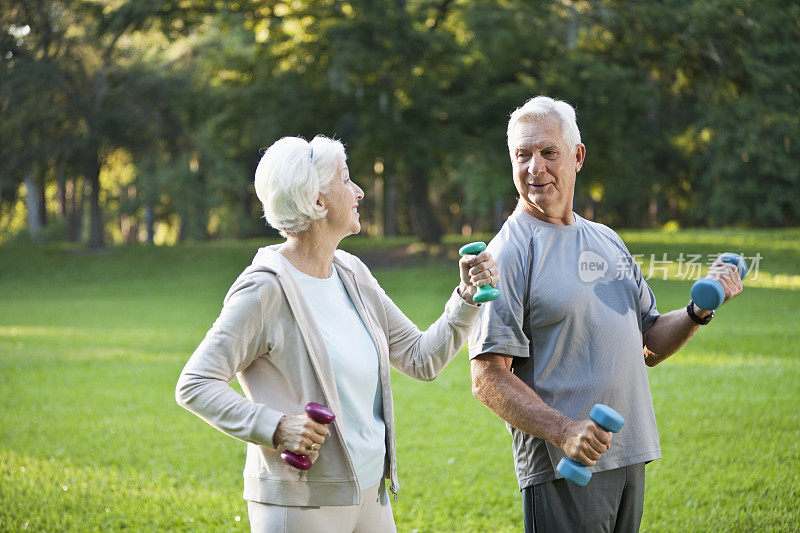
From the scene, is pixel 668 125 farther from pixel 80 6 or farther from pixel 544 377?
pixel 544 377

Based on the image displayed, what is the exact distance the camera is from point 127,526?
5.64m

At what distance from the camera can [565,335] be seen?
263 centimetres

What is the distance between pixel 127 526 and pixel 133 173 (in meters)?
36.4

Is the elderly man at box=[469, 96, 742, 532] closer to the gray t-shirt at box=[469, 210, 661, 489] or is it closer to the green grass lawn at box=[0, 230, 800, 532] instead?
the gray t-shirt at box=[469, 210, 661, 489]

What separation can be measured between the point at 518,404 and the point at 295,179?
0.97 meters

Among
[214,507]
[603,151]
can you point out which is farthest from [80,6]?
[214,507]

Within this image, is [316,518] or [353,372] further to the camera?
[353,372]

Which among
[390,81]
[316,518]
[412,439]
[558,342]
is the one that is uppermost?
[390,81]

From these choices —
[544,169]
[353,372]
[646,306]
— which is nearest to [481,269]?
[544,169]

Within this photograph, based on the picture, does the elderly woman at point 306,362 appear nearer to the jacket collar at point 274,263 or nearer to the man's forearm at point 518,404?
the jacket collar at point 274,263

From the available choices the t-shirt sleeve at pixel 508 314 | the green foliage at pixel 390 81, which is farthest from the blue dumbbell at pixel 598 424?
the green foliage at pixel 390 81

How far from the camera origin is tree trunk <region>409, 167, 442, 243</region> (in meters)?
25.5

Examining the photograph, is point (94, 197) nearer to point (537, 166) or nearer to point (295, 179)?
point (295, 179)

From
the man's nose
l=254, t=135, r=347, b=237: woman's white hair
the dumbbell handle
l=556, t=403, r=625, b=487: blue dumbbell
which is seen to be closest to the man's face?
the man's nose
